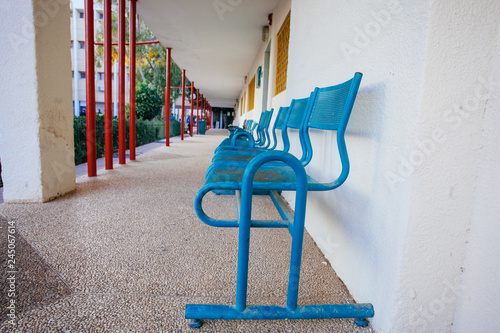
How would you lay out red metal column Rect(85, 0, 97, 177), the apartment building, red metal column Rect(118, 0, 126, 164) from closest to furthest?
red metal column Rect(85, 0, 97, 177) → red metal column Rect(118, 0, 126, 164) → the apartment building

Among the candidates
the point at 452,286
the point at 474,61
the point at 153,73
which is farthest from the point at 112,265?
the point at 153,73

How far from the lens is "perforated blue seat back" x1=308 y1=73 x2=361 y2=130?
122 centimetres

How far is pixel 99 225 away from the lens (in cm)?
206

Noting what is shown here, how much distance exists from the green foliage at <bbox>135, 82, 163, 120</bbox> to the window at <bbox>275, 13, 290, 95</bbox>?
12.3 metres

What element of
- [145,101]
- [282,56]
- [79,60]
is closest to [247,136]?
[282,56]

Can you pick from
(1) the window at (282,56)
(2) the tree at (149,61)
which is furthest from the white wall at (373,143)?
(2) the tree at (149,61)

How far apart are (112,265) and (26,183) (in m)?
1.55

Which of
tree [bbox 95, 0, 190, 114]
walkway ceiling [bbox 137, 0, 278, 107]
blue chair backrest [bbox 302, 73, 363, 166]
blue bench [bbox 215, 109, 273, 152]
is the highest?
tree [bbox 95, 0, 190, 114]

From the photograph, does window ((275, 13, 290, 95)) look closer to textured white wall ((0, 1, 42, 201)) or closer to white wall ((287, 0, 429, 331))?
white wall ((287, 0, 429, 331))

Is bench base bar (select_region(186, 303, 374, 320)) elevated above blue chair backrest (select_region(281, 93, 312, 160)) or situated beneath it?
situated beneath

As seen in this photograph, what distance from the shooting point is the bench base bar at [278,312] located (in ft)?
3.57

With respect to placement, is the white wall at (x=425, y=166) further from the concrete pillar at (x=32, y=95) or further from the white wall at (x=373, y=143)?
the concrete pillar at (x=32, y=95)

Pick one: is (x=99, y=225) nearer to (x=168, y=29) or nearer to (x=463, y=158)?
(x=463, y=158)

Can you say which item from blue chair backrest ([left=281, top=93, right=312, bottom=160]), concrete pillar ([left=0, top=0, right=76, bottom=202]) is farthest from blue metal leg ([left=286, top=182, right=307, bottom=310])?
concrete pillar ([left=0, top=0, right=76, bottom=202])
